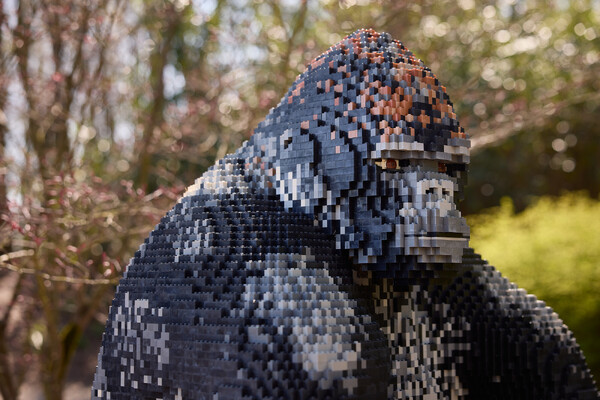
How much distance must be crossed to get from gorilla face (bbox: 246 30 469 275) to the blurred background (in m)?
2.42

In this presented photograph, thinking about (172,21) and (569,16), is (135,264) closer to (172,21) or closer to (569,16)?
(172,21)

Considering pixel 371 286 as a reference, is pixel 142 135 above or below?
above

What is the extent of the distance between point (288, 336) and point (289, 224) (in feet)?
1.85

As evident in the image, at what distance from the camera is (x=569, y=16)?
503 inches

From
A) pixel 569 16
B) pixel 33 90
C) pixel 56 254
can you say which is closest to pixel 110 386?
pixel 56 254

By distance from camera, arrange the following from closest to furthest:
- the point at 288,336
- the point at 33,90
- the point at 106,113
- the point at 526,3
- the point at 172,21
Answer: the point at 288,336
the point at 33,90
the point at 172,21
the point at 106,113
the point at 526,3

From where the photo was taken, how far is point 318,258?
3006 mm

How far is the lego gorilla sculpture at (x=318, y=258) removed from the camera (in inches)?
107

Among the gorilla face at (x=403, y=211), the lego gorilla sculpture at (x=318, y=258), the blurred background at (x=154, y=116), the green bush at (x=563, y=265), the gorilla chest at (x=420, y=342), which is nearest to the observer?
the lego gorilla sculpture at (x=318, y=258)

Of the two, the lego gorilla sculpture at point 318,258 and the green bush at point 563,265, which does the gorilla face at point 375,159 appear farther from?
the green bush at point 563,265

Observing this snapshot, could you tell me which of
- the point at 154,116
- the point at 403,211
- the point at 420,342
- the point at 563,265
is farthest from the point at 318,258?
the point at 563,265

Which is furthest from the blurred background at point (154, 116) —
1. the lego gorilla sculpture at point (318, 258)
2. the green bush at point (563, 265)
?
the lego gorilla sculpture at point (318, 258)

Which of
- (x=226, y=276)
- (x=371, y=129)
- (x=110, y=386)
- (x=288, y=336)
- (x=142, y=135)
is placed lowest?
(x=110, y=386)

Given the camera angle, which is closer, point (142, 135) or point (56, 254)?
point (56, 254)
